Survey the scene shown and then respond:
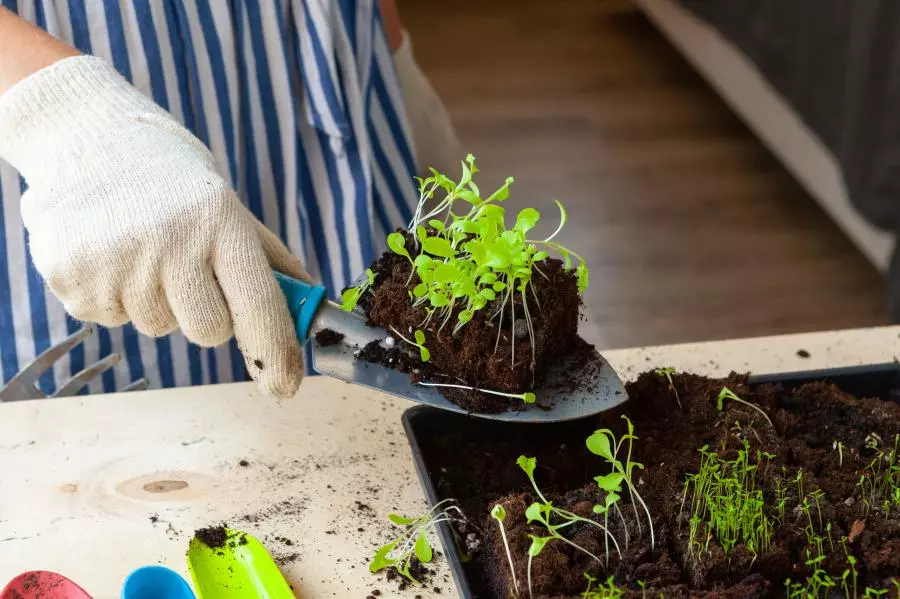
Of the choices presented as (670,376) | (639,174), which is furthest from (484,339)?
(639,174)

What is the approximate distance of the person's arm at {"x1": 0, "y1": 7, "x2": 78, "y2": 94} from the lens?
3.26 ft

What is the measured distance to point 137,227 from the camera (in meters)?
0.90

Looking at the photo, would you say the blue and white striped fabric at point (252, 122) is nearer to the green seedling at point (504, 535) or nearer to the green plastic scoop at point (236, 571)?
the green plastic scoop at point (236, 571)

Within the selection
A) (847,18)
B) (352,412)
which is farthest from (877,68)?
(352,412)

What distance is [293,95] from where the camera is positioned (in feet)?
4.14

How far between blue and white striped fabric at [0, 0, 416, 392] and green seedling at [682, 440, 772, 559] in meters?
0.61

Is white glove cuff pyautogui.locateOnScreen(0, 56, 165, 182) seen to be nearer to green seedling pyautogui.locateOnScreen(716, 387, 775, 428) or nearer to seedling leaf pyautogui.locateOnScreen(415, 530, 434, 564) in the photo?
seedling leaf pyautogui.locateOnScreen(415, 530, 434, 564)

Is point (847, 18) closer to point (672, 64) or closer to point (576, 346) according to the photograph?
point (672, 64)

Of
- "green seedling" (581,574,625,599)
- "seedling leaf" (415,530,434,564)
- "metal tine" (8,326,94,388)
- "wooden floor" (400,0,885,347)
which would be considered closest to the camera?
"green seedling" (581,574,625,599)

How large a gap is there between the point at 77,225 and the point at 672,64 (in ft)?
9.80

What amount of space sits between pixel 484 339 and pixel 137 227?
34cm

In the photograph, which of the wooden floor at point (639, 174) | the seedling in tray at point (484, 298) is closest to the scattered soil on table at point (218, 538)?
the seedling in tray at point (484, 298)

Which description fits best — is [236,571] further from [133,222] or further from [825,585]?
[825,585]

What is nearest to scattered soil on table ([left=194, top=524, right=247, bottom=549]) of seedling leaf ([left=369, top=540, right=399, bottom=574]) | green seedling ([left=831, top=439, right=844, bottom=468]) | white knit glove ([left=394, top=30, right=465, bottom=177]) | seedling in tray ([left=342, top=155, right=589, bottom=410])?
seedling leaf ([left=369, top=540, right=399, bottom=574])
